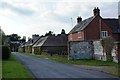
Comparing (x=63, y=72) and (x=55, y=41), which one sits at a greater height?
(x=55, y=41)

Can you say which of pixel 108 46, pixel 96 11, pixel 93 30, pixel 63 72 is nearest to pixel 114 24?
pixel 96 11

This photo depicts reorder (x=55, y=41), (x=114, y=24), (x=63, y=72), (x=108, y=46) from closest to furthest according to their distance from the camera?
1. (x=63, y=72)
2. (x=108, y=46)
3. (x=114, y=24)
4. (x=55, y=41)

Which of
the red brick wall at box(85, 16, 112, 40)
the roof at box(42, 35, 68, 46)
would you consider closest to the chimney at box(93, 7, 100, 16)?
the red brick wall at box(85, 16, 112, 40)

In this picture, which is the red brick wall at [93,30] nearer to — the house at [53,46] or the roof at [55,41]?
the house at [53,46]

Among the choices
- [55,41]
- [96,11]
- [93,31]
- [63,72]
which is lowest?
[63,72]

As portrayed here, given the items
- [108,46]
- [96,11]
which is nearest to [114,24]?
[96,11]

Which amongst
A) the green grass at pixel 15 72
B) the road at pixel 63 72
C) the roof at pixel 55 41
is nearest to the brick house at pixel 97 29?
the roof at pixel 55 41

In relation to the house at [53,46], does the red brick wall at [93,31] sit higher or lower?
higher

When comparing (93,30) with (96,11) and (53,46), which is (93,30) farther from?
(53,46)

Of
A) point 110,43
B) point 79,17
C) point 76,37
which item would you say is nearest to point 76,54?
point 110,43

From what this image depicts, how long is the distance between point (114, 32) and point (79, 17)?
15433 millimetres

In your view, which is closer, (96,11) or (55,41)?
(96,11)

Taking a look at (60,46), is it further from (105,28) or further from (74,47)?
(74,47)

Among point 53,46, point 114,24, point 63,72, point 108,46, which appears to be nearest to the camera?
point 63,72
